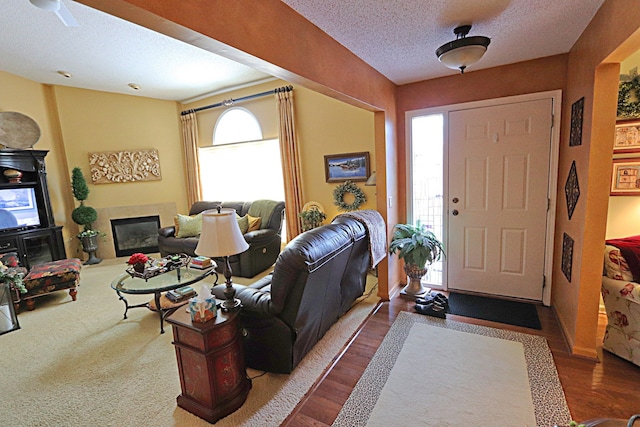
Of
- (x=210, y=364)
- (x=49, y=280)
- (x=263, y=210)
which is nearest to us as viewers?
(x=210, y=364)

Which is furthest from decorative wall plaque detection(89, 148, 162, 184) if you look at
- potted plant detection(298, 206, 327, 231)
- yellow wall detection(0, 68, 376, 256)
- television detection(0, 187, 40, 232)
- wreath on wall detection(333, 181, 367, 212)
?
wreath on wall detection(333, 181, 367, 212)

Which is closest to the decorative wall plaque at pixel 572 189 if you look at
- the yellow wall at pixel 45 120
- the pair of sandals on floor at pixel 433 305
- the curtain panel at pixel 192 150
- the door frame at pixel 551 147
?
the door frame at pixel 551 147

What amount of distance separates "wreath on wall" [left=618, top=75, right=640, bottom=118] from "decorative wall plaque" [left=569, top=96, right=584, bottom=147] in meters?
0.47

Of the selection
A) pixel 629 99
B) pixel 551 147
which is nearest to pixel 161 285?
pixel 551 147

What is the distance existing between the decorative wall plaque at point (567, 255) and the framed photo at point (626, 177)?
0.62m

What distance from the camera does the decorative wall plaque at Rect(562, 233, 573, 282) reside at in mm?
2500

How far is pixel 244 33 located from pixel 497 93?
2750 millimetres

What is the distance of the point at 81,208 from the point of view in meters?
5.24

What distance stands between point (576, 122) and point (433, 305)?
2.02 meters

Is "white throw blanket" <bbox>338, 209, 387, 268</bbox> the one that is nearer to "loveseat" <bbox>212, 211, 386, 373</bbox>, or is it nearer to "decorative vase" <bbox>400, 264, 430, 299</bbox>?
"loveseat" <bbox>212, 211, 386, 373</bbox>

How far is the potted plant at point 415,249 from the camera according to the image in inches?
126

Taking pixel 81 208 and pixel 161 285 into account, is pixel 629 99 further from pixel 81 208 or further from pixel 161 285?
pixel 81 208

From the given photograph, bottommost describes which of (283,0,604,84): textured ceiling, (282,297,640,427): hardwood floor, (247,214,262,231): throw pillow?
(282,297,640,427): hardwood floor

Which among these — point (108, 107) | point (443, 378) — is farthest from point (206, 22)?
point (108, 107)
